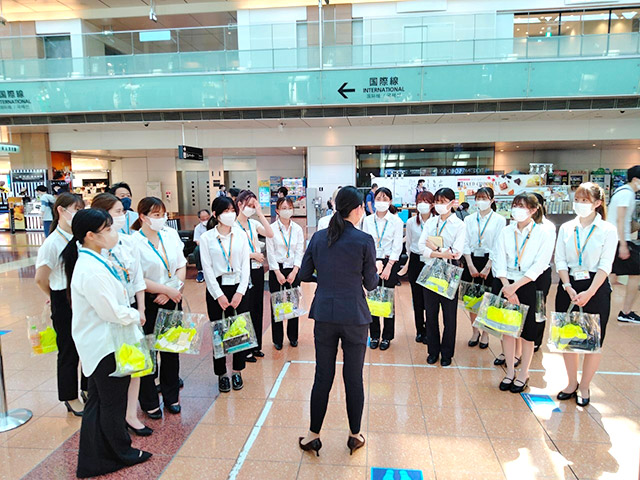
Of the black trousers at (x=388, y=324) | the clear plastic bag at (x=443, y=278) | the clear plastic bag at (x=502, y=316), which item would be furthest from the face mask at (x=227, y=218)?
the clear plastic bag at (x=502, y=316)

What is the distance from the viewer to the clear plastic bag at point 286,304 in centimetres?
400

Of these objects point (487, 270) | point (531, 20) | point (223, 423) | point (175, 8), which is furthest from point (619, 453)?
point (175, 8)

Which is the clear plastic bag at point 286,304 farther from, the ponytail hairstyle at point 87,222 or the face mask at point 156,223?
the ponytail hairstyle at point 87,222

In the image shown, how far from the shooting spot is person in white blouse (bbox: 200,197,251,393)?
10.9ft

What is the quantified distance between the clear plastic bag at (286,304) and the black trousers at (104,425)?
1769 millimetres

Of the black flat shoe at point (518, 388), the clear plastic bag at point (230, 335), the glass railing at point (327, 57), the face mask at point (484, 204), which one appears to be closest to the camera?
the clear plastic bag at point (230, 335)

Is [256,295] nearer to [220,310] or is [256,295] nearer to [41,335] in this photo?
[220,310]

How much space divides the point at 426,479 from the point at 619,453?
1.31m

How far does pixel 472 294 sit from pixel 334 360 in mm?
2204

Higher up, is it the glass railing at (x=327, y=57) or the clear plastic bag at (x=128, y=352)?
the glass railing at (x=327, y=57)

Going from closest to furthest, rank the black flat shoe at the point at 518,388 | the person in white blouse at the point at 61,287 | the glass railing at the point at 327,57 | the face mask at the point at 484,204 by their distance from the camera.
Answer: the person in white blouse at the point at 61,287
the black flat shoe at the point at 518,388
the face mask at the point at 484,204
the glass railing at the point at 327,57

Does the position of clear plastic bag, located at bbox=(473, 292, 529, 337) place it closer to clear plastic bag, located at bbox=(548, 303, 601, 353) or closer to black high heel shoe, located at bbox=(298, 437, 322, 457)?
clear plastic bag, located at bbox=(548, 303, 601, 353)

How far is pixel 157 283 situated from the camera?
9.75ft

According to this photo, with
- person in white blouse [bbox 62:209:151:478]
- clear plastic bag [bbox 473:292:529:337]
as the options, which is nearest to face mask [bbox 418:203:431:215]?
clear plastic bag [bbox 473:292:529:337]
